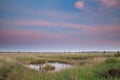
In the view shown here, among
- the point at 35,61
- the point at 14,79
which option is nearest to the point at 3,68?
the point at 14,79

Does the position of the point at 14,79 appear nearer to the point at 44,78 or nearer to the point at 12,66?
the point at 44,78

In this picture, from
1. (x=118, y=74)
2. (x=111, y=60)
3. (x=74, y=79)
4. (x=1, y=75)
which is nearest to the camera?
(x=74, y=79)

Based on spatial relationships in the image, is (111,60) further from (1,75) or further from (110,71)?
(1,75)

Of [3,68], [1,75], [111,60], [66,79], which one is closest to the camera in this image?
[66,79]

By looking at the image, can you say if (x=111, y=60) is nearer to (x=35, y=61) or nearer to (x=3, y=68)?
(x=3, y=68)

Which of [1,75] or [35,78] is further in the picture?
[1,75]

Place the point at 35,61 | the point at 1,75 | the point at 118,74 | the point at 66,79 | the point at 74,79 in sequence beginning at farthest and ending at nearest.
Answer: the point at 35,61 → the point at 1,75 → the point at 118,74 → the point at 66,79 → the point at 74,79

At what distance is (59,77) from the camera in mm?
6590

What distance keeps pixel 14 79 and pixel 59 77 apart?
1.63m

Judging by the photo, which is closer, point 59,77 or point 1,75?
point 59,77

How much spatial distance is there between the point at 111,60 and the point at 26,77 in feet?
21.6

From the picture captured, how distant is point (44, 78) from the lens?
646cm

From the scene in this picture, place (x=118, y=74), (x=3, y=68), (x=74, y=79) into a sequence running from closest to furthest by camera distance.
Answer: (x=74, y=79), (x=118, y=74), (x=3, y=68)

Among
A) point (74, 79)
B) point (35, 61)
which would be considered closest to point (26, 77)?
point (74, 79)
